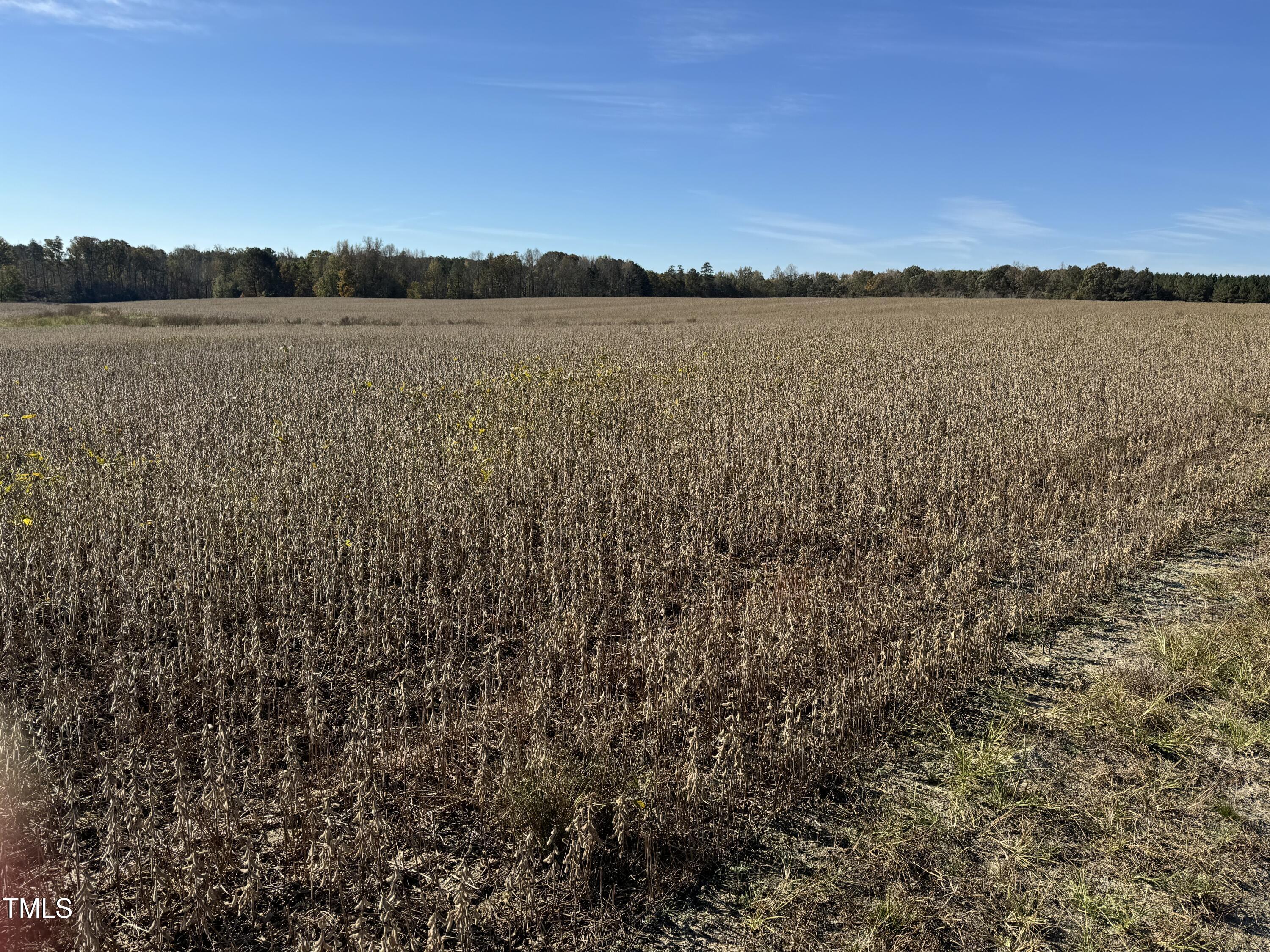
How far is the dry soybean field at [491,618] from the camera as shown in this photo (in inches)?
108

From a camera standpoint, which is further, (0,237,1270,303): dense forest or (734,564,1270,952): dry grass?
(0,237,1270,303): dense forest

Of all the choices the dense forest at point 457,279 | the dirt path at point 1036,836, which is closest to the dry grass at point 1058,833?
A: the dirt path at point 1036,836

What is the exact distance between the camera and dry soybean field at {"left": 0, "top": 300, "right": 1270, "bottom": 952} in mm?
2754

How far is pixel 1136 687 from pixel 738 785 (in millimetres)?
2374

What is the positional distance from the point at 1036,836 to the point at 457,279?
261 ft

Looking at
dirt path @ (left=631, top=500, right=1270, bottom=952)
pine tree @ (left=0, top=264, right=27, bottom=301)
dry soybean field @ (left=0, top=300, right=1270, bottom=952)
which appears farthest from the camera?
pine tree @ (left=0, top=264, right=27, bottom=301)

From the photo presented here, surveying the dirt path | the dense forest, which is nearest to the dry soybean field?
the dirt path

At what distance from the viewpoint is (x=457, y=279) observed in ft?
252

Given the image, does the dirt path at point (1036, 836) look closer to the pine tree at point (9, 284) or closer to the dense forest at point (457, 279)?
the dense forest at point (457, 279)

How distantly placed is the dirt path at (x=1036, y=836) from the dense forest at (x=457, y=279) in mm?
71206

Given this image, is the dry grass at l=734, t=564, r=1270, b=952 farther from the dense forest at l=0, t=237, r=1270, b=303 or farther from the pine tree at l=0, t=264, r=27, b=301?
the pine tree at l=0, t=264, r=27, b=301

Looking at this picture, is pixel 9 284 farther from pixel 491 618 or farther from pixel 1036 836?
pixel 1036 836

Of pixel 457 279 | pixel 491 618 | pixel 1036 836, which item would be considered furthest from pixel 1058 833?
pixel 457 279

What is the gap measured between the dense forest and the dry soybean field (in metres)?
65.5
